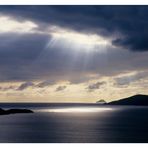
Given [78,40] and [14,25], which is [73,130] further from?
[14,25]

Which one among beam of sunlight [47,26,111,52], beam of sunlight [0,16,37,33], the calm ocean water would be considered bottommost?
the calm ocean water

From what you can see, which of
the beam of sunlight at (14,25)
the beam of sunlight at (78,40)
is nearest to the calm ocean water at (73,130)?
the beam of sunlight at (78,40)

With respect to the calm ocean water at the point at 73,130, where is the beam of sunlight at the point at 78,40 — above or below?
above

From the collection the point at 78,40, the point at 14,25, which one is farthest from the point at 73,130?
the point at 14,25

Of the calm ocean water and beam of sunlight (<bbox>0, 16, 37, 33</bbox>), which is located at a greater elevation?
beam of sunlight (<bbox>0, 16, 37, 33</bbox>)

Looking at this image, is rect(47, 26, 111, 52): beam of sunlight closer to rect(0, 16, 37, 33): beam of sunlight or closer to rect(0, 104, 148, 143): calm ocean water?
rect(0, 16, 37, 33): beam of sunlight

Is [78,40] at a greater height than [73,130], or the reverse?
[78,40]

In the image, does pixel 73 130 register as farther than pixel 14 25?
Yes

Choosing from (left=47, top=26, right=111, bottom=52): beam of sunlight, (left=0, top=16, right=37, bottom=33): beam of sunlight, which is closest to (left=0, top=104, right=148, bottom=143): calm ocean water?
(left=47, top=26, right=111, bottom=52): beam of sunlight

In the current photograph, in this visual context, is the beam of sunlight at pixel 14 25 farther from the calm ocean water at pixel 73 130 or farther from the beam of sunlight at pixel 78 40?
the calm ocean water at pixel 73 130

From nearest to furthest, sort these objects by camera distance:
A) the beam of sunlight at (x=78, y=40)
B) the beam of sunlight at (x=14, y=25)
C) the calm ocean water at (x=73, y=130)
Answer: the beam of sunlight at (x=14, y=25) < the beam of sunlight at (x=78, y=40) < the calm ocean water at (x=73, y=130)

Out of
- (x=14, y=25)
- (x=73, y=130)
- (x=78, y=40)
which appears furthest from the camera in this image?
(x=73, y=130)
